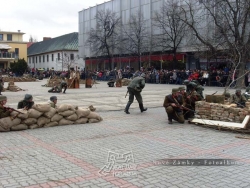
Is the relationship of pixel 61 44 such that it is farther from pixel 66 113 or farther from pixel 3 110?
pixel 3 110

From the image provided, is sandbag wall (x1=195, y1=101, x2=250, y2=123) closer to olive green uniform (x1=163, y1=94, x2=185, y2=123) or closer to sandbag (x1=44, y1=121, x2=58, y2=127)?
olive green uniform (x1=163, y1=94, x2=185, y2=123)

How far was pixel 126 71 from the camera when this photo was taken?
42.4m

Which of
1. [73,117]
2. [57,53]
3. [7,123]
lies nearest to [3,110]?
[7,123]

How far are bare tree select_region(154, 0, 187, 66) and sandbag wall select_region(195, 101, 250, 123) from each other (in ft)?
88.4

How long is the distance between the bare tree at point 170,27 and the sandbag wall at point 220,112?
26938mm

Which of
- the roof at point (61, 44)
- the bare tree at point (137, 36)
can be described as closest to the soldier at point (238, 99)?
the bare tree at point (137, 36)

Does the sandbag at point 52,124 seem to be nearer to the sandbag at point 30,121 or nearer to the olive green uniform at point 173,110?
the sandbag at point 30,121

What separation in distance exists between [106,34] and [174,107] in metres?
40.4

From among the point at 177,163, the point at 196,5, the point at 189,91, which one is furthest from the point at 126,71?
the point at 177,163

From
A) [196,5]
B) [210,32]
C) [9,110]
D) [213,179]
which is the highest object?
[196,5]

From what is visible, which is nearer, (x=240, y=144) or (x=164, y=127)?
(x=240, y=144)

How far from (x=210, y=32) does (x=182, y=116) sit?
996 inches

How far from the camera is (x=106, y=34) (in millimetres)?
49906

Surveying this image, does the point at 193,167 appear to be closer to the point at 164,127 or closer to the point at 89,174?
the point at 89,174
